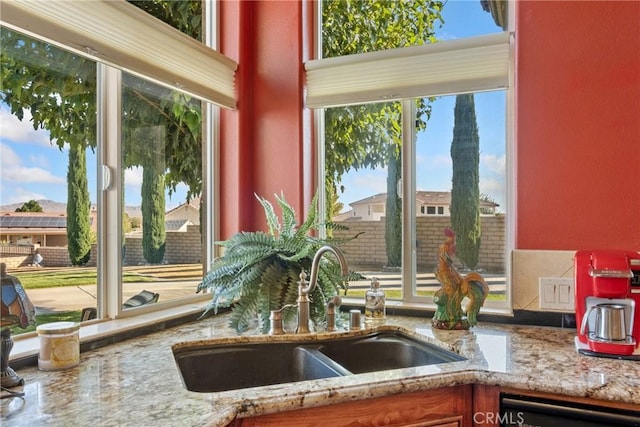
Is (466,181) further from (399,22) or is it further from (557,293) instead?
(399,22)

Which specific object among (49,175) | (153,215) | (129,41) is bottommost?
(153,215)

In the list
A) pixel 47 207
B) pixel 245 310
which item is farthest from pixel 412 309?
pixel 47 207

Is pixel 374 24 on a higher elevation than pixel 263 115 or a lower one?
higher

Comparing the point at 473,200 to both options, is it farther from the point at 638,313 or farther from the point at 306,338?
the point at 306,338

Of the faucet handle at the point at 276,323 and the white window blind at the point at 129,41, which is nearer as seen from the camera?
the white window blind at the point at 129,41

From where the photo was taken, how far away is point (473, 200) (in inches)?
77.7

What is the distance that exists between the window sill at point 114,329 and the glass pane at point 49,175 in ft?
0.25

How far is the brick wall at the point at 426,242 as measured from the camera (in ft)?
6.38

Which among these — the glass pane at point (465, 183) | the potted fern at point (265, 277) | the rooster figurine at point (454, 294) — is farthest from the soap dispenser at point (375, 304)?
the glass pane at point (465, 183)

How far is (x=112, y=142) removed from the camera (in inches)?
64.0

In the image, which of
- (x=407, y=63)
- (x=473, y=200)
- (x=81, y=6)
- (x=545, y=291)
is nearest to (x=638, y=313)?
(x=545, y=291)

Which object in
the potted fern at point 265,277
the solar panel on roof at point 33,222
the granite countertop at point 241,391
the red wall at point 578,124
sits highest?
the red wall at point 578,124

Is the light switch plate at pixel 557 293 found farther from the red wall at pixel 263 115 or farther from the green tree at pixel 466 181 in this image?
the red wall at pixel 263 115

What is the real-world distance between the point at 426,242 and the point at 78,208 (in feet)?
4.76
